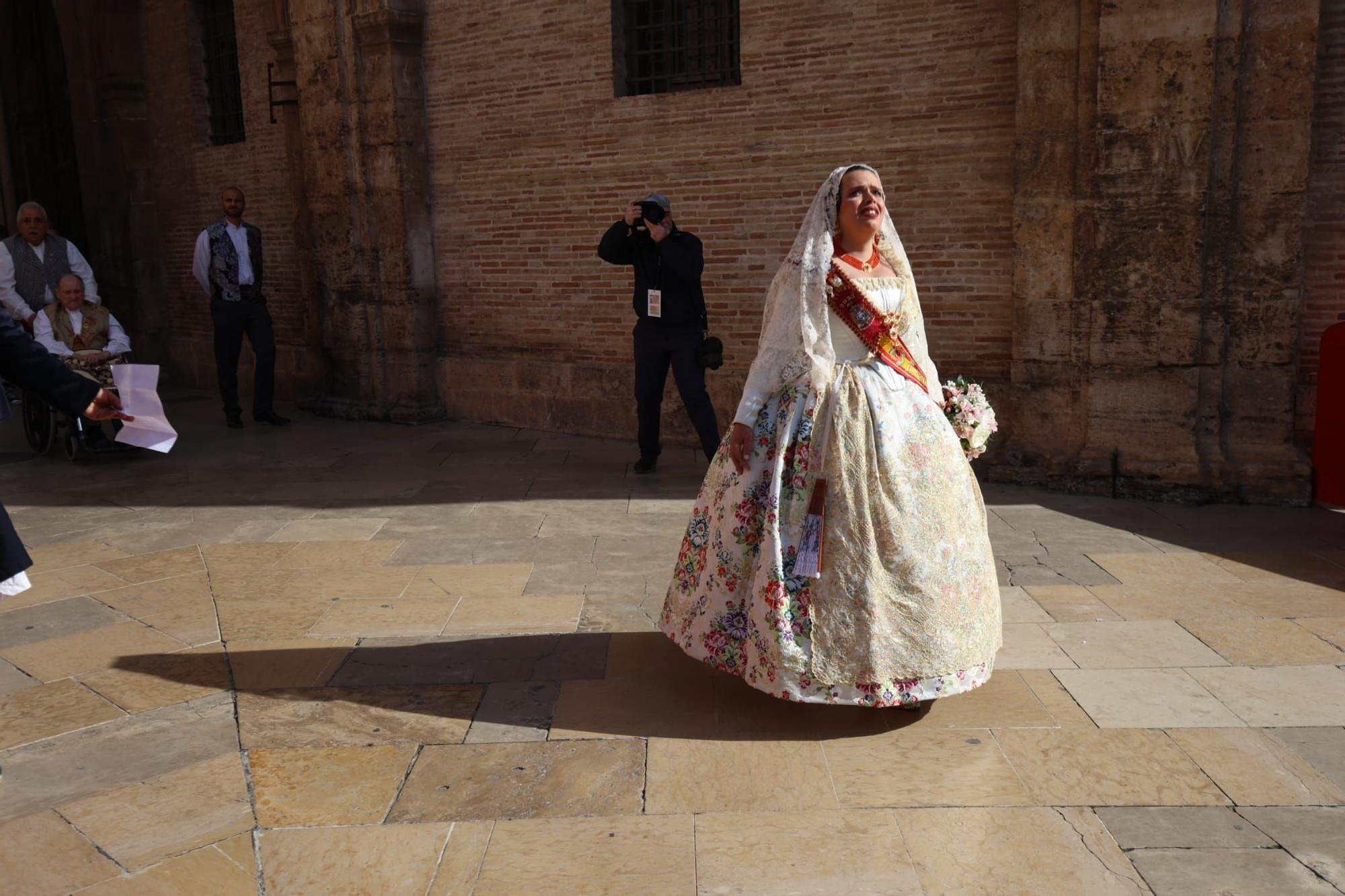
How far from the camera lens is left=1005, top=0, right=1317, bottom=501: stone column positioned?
22.2 feet

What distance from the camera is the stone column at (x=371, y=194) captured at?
10.4 m

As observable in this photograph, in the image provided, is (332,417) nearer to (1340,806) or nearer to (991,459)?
(991,459)

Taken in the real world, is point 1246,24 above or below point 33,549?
above

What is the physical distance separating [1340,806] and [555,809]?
7.26 feet

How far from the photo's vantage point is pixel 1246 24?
6746 millimetres

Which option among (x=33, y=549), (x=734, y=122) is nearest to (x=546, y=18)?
(x=734, y=122)

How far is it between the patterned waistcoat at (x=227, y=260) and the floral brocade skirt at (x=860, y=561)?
7.47 m

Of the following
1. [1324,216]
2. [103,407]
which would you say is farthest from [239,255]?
[1324,216]

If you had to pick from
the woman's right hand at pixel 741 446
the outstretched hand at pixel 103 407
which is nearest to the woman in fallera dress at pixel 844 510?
the woman's right hand at pixel 741 446

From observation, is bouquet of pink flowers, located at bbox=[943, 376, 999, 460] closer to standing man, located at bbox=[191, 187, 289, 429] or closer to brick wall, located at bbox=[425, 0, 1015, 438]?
brick wall, located at bbox=[425, 0, 1015, 438]

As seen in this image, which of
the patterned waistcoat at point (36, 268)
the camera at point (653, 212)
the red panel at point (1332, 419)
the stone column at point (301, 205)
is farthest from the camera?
the stone column at point (301, 205)

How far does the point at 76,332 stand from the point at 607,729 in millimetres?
6493

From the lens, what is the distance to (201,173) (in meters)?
13.2

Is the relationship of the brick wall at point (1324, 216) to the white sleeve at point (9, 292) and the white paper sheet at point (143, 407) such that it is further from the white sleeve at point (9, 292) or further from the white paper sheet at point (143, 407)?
the white sleeve at point (9, 292)
